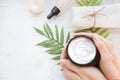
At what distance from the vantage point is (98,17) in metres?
0.88

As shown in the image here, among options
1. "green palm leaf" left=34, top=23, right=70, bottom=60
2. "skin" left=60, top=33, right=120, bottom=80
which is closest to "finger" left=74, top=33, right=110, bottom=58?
"skin" left=60, top=33, right=120, bottom=80

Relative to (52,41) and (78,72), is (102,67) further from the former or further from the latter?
(52,41)

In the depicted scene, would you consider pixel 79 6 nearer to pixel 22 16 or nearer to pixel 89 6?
pixel 89 6

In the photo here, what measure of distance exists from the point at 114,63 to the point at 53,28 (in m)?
0.22

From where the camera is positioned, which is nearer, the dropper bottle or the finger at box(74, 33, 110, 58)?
the finger at box(74, 33, 110, 58)

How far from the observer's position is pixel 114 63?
796 mm

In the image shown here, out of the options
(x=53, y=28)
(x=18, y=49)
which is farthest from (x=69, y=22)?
(x=18, y=49)

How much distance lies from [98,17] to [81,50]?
0.48ft

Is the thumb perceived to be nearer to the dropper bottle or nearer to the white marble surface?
the white marble surface

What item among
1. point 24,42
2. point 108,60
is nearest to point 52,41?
point 24,42

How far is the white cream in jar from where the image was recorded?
2.51 feet

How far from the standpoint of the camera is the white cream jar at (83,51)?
77 centimetres

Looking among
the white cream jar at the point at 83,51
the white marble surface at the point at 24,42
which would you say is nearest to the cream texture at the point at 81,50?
the white cream jar at the point at 83,51

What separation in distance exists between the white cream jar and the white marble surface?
10 centimetres
